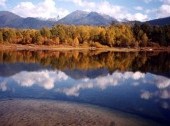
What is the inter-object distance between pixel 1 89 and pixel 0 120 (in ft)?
53.8

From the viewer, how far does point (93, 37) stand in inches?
6895

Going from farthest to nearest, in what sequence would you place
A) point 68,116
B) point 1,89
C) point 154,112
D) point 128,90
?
point 128,90
point 1,89
point 154,112
point 68,116

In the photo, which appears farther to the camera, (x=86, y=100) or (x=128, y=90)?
(x=128, y=90)

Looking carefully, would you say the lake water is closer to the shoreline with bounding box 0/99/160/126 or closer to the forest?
the shoreline with bounding box 0/99/160/126

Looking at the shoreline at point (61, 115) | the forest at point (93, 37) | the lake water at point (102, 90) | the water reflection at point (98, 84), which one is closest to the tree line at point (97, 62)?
the lake water at point (102, 90)

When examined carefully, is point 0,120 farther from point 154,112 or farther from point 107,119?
point 154,112

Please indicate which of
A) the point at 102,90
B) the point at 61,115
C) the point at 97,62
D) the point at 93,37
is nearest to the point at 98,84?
the point at 102,90

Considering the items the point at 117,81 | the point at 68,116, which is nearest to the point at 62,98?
the point at 68,116

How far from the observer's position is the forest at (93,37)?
167m

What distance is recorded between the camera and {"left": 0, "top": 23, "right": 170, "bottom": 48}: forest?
167250 millimetres

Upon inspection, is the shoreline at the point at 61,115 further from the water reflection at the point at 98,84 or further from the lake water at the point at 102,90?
the water reflection at the point at 98,84

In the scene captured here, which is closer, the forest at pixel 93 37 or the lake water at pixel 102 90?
the lake water at pixel 102 90

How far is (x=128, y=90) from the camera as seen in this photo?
148 feet

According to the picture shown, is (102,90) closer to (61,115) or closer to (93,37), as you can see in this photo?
(61,115)
